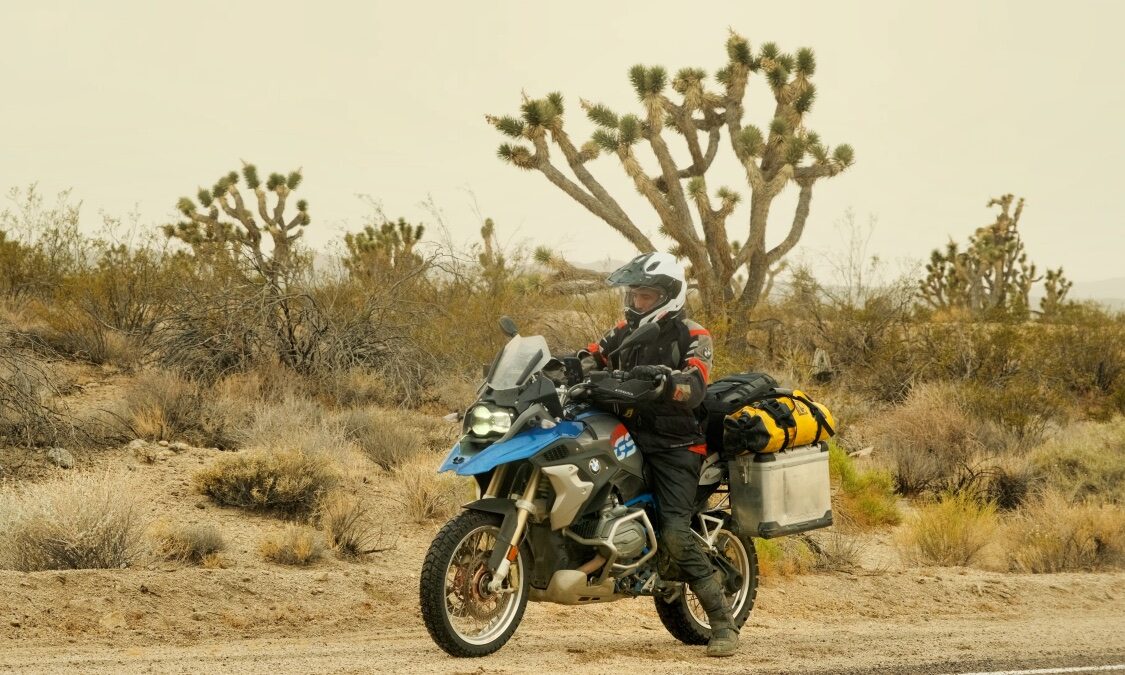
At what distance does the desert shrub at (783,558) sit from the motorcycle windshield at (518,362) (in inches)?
187

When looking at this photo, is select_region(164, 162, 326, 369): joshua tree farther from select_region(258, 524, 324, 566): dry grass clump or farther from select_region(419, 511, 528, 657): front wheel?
select_region(419, 511, 528, 657): front wheel

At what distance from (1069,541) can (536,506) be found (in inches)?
312

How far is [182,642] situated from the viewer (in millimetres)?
7633

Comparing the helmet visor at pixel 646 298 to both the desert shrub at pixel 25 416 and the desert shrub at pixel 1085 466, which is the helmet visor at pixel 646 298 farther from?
the desert shrub at pixel 1085 466

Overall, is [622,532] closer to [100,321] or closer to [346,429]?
[346,429]

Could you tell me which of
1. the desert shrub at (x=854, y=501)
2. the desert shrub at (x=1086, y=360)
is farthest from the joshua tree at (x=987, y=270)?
the desert shrub at (x=854, y=501)

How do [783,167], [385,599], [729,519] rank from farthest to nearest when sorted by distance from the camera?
[783,167], [385,599], [729,519]

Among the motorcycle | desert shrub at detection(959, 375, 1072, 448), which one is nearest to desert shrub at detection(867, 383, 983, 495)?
desert shrub at detection(959, 375, 1072, 448)

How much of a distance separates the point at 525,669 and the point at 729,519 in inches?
68.8

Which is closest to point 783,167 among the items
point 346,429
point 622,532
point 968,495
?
point 968,495

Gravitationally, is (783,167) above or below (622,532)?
above

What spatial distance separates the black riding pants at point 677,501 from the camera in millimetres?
6816

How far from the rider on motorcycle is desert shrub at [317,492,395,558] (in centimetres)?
437

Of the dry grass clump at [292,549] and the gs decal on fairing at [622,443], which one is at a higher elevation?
the gs decal on fairing at [622,443]
